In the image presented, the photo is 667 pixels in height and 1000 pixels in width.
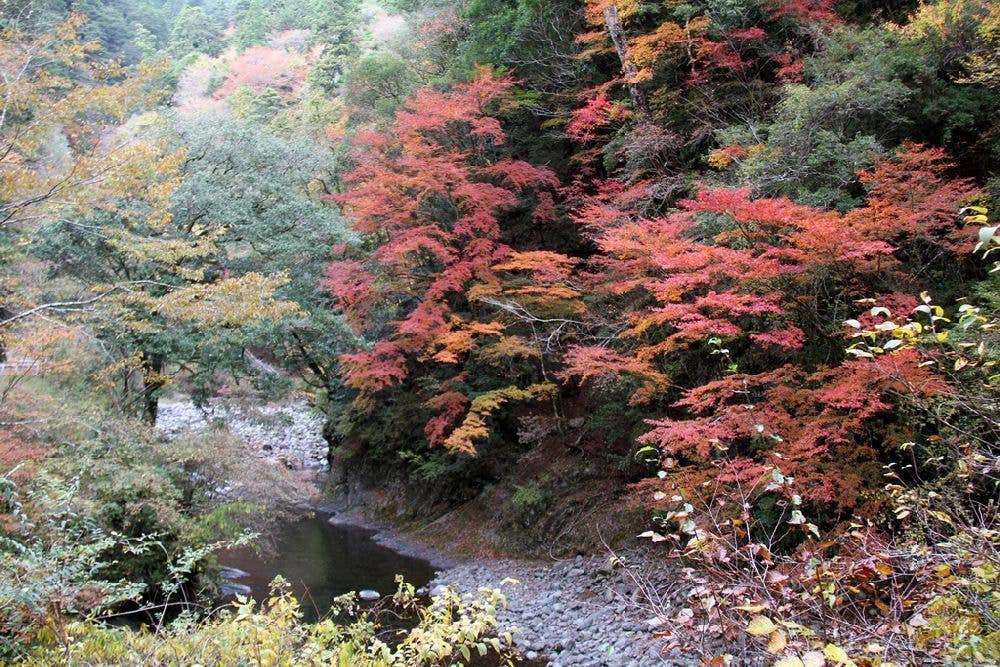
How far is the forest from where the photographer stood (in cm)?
Answer: 329

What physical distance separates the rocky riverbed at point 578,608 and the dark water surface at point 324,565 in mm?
1173

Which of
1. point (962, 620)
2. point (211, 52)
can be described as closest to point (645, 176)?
point (962, 620)

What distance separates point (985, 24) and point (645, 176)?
210 inches

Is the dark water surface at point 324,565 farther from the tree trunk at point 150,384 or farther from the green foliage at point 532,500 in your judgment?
the tree trunk at point 150,384

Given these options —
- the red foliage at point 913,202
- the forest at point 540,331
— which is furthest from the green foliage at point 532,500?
the red foliage at point 913,202

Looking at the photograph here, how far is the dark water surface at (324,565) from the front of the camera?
10.6 metres

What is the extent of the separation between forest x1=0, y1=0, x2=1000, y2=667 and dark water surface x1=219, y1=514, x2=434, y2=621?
2.67ft

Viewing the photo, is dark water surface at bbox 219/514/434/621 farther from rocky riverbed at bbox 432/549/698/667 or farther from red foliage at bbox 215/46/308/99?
red foliage at bbox 215/46/308/99

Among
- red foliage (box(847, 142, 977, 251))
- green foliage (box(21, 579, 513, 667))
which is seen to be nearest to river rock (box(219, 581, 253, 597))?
green foliage (box(21, 579, 513, 667))

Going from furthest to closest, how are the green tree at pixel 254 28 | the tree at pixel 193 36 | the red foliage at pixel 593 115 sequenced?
the tree at pixel 193 36, the green tree at pixel 254 28, the red foliage at pixel 593 115

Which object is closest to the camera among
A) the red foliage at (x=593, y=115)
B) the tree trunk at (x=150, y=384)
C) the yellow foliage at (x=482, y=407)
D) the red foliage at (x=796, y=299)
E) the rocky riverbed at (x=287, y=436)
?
the red foliage at (x=796, y=299)

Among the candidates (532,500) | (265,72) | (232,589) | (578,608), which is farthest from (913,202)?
(265,72)

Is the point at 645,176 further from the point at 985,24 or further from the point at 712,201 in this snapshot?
the point at 985,24

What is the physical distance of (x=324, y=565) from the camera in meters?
12.0
